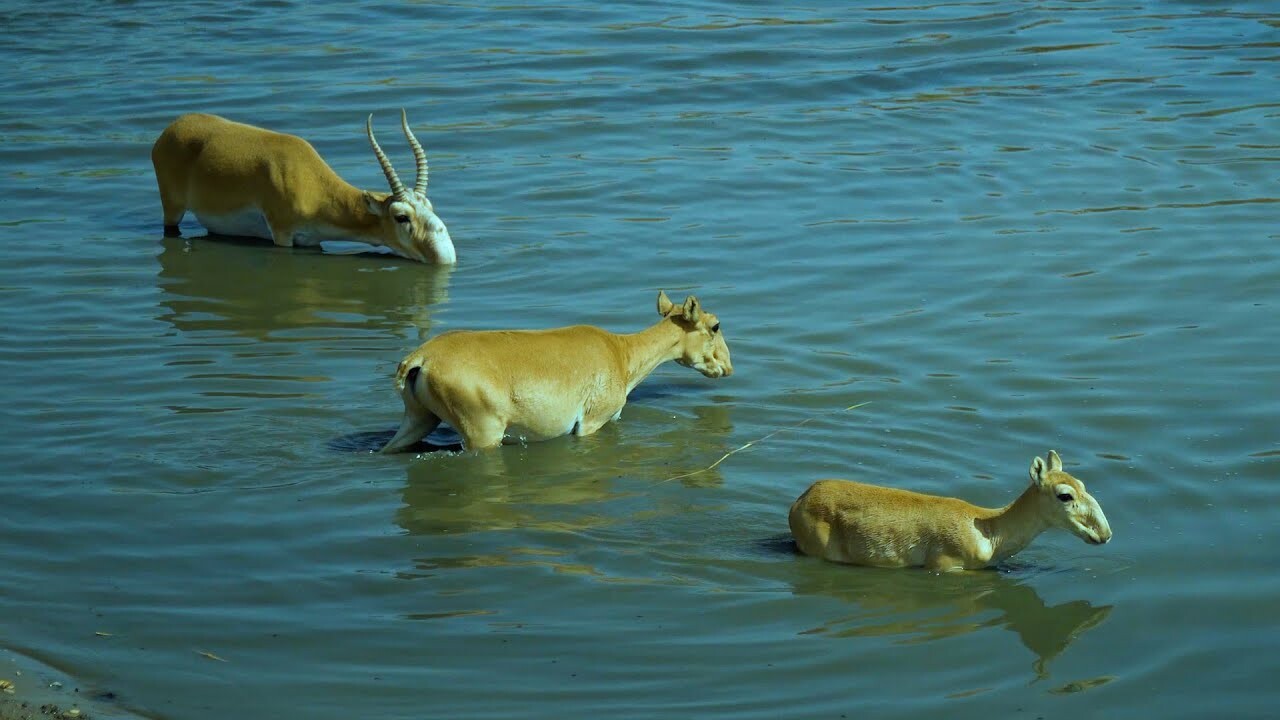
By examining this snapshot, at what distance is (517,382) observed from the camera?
419 inches

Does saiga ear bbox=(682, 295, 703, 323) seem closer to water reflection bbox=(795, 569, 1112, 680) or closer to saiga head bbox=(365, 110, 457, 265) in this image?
water reflection bbox=(795, 569, 1112, 680)

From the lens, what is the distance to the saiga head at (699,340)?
40.1 feet

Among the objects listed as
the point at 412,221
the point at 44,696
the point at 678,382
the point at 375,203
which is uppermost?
the point at 375,203

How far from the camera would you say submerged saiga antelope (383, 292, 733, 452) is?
10352 millimetres

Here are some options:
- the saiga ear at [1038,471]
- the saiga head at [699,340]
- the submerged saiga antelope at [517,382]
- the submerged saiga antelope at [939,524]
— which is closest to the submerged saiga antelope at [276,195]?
the saiga head at [699,340]

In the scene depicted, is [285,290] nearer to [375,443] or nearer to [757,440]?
[375,443]

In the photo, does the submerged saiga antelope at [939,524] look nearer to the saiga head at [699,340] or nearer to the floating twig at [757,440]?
the floating twig at [757,440]

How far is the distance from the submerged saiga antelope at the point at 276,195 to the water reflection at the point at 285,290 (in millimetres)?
217

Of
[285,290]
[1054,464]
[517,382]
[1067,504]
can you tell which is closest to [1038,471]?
[1054,464]

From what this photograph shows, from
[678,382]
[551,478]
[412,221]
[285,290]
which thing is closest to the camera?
[551,478]

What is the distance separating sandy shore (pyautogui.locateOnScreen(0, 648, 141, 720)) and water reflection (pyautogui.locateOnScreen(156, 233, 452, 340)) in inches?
233

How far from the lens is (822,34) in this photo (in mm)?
25297

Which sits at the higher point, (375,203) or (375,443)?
(375,203)

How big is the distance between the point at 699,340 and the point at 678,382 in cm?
73
